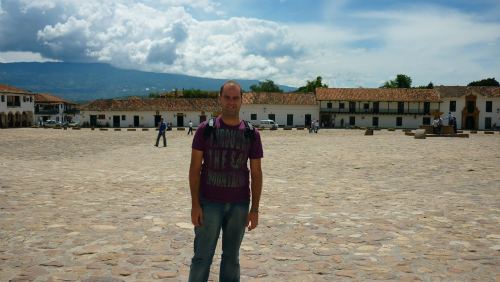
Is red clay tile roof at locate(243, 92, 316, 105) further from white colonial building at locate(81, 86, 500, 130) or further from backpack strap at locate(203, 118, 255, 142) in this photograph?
backpack strap at locate(203, 118, 255, 142)

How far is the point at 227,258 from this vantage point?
3.63 metres

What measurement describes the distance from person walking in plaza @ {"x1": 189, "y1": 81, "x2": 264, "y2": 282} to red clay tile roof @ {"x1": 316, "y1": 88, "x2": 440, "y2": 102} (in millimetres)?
60592

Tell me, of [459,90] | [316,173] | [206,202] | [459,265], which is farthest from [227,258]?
[459,90]

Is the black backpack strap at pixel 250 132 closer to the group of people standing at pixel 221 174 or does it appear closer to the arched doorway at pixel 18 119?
the group of people standing at pixel 221 174

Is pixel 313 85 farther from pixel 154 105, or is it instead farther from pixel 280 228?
pixel 280 228

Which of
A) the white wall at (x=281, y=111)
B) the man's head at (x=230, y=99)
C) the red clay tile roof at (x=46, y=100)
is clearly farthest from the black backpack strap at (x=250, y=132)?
the red clay tile roof at (x=46, y=100)

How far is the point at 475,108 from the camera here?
205 feet

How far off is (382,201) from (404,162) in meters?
7.44

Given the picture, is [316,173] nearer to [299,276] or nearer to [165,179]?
[165,179]

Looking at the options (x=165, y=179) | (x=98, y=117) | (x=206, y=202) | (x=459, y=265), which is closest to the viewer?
(x=206, y=202)

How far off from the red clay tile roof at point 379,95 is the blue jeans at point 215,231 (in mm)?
60592

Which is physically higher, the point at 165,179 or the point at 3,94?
the point at 3,94

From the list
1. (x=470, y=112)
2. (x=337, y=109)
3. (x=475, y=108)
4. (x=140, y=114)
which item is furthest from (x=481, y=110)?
(x=140, y=114)

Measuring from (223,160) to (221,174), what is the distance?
117 mm
